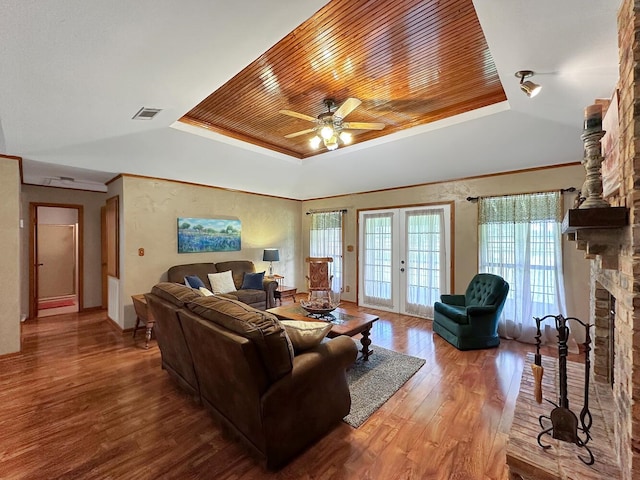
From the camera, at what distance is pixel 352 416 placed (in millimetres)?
2377

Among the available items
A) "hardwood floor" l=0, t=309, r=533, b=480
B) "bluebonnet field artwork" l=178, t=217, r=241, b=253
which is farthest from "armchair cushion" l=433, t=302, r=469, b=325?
"bluebonnet field artwork" l=178, t=217, r=241, b=253

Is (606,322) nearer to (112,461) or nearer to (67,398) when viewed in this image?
(112,461)

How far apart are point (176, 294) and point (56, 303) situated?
6121 millimetres

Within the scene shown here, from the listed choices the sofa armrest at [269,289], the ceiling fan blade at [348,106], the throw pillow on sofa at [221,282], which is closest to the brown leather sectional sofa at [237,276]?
the sofa armrest at [269,289]

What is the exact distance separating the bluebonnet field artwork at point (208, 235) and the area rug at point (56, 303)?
3.51m

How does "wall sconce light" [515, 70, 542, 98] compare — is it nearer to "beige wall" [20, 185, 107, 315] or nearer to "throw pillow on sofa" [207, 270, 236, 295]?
"throw pillow on sofa" [207, 270, 236, 295]

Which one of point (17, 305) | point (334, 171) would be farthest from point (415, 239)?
point (17, 305)

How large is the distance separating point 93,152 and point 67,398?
2979 mm

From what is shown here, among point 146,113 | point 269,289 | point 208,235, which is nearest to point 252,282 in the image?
point 269,289

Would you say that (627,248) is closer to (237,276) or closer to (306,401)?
(306,401)

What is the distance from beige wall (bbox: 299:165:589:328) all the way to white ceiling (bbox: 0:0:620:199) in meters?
0.21

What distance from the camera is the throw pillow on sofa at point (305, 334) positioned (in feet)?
6.89

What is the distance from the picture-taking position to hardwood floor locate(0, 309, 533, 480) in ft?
6.08

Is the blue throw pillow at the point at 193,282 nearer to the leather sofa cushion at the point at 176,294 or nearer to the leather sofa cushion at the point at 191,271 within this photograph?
the leather sofa cushion at the point at 191,271
